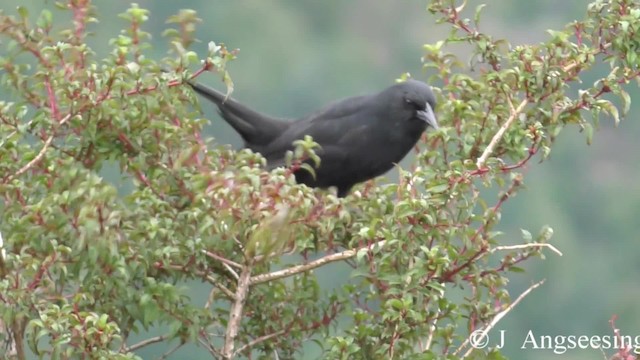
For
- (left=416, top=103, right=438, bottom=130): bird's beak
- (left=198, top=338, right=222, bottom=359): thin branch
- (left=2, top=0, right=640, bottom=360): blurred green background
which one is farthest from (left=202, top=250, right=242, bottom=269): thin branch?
(left=2, top=0, right=640, bottom=360): blurred green background

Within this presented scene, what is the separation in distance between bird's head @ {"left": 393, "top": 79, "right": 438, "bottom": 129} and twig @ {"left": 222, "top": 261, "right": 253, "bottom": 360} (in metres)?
2.10

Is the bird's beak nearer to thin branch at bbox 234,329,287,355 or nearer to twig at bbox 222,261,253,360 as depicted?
thin branch at bbox 234,329,287,355

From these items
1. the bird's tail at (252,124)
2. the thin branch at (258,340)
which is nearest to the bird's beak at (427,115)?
the bird's tail at (252,124)

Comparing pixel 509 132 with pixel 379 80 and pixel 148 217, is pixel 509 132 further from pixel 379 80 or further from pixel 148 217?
pixel 379 80

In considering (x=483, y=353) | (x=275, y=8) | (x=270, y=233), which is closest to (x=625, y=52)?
(x=483, y=353)

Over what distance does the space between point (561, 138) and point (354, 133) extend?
79.5ft

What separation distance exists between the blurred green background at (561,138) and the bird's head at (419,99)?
2236cm

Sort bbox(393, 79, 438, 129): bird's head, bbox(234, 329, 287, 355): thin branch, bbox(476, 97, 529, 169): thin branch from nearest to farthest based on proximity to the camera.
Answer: bbox(234, 329, 287, 355): thin branch, bbox(476, 97, 529, 169): thin branch, bbox(393, 79, 438, 129): bird's head

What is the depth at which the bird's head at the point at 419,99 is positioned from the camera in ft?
24.7

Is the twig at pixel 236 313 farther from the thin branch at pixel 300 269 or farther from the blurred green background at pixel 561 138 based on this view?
the blurred green background at pixel 561 138

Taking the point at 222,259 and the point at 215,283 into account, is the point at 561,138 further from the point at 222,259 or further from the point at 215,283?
the point at 222,259

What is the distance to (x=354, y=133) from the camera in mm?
7926

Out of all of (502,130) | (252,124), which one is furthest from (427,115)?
(502,130)

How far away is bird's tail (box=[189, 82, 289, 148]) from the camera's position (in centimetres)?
817
